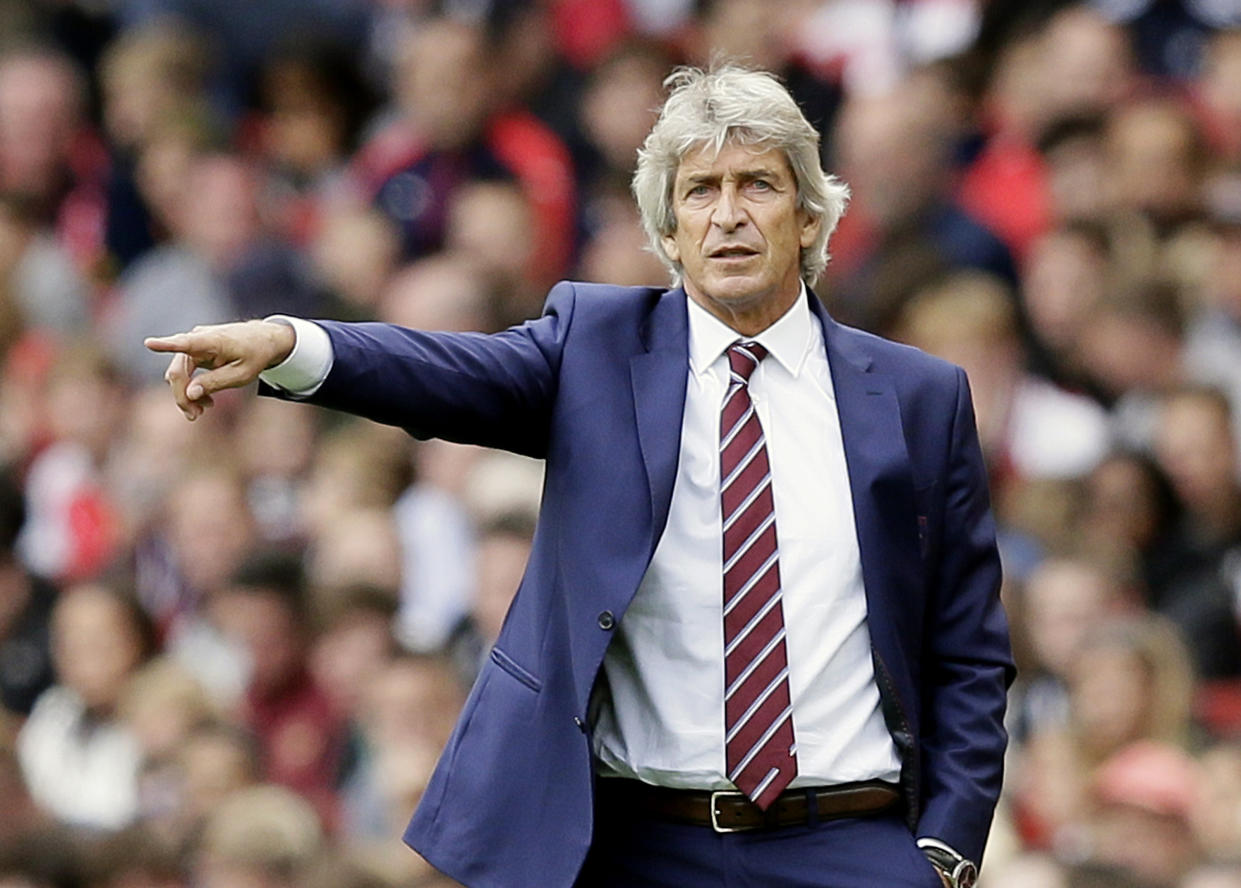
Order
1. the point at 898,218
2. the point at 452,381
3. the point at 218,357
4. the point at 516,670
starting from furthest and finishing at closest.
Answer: the point at 898,218, the point at 516,670, the point at 452,381, the point at 218,357

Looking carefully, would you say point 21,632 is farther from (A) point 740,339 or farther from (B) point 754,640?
(B) point 754,640

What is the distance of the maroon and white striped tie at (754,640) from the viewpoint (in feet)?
12.7

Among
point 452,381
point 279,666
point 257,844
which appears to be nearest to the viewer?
point 452,381

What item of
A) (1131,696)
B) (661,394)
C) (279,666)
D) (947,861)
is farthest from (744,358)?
(279,666)

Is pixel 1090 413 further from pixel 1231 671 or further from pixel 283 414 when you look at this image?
pixel 283 414

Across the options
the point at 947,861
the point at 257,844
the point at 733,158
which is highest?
the point at 733,158

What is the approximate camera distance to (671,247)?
13.7ft

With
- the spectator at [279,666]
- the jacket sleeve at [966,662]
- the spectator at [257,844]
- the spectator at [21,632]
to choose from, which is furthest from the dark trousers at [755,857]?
the spectator at [21,632]

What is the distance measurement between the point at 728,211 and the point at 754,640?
0.66 meters

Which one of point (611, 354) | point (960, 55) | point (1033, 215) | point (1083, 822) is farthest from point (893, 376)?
point (960, 55)

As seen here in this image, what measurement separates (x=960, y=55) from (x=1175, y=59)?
0.74 meters

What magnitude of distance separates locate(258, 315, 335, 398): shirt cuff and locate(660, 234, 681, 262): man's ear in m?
0.68

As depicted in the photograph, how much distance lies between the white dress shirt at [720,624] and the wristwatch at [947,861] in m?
Result: 0.12

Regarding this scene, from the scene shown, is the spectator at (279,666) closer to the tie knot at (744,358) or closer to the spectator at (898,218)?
the spectator at (898,218)
